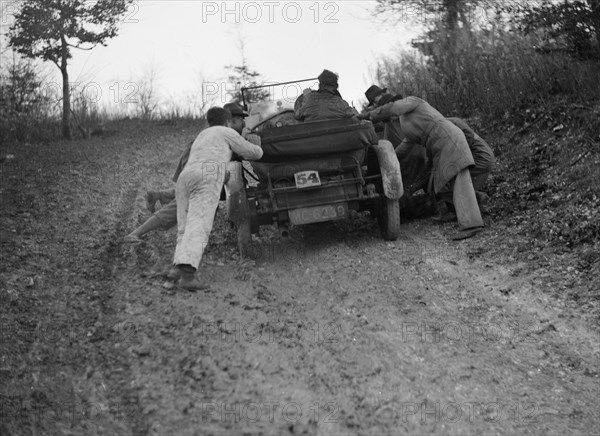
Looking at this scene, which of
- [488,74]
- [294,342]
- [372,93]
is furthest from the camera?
[488,74]

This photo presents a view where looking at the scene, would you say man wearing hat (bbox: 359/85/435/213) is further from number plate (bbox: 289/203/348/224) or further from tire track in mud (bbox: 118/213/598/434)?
tire track in mud (bbox: 118/213/598/434)

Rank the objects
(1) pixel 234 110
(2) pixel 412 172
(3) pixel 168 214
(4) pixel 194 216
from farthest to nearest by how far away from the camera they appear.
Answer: (2) pixel 412 172, (1) pixel 234 110, (3) pixel 168 214, (4) pixel 194 216

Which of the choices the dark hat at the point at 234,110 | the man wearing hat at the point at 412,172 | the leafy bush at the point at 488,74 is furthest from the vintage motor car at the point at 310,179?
the leafy bush at the point at 488,74

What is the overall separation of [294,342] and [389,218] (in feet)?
10.9

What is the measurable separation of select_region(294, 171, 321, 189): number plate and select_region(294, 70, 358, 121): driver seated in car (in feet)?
2.83

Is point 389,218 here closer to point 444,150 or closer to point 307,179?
point 307,179

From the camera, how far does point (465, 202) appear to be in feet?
30.5

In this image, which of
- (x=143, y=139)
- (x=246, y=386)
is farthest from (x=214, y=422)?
(x=143, y=139)

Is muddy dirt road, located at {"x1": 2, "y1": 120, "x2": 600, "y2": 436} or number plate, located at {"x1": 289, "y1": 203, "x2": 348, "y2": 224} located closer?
muddy dirt road, located at {"x1": 2, "y1": 120, "x2": 600, "y2": 436}

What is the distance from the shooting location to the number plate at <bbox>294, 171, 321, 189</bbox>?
8.51m

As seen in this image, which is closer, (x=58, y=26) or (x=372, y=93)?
(x=372, y=93)

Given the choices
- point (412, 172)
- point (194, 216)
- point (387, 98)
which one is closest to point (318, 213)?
point (194, 216)

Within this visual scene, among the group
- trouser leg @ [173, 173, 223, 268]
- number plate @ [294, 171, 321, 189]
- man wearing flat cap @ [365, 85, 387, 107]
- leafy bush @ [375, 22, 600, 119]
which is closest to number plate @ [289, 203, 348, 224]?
number plate @ [294, 171, 321, 189]

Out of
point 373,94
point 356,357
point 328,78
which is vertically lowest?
point 356,357
